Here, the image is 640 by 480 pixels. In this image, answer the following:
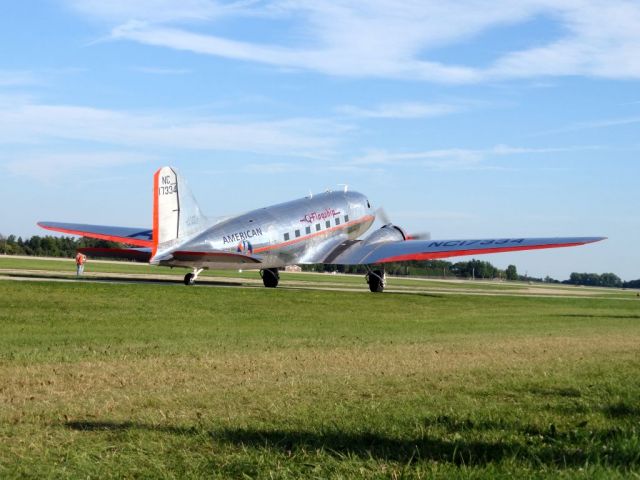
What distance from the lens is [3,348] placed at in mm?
20344

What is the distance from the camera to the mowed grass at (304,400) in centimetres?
884

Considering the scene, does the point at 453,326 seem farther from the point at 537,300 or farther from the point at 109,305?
the point at 537,300

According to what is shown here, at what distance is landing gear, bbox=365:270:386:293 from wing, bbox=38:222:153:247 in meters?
13.3

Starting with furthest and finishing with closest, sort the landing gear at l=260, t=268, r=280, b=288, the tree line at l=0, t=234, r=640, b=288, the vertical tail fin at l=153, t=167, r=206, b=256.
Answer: the tree line at l=0, t=234, r=640, b=288
the landing gear at l=260, t=268, r=280, b=288
the vertical tail fin at l=153, t=167, r=206, b=256

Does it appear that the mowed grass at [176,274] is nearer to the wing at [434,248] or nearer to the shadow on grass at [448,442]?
the wing at [434,248]

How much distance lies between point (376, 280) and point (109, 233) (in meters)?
16.0

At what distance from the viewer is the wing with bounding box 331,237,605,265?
4938 cm

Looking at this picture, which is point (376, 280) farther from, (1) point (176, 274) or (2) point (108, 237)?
(1) point (176, 274)

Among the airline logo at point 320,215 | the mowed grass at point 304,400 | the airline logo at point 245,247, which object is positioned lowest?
the mowed grass at point 304,400

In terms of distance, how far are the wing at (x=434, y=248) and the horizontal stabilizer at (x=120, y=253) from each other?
45.3ft

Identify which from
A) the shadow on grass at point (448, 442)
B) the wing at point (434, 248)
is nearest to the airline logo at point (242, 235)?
the wing at point (434, 248)

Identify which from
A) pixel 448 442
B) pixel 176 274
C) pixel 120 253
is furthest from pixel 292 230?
pixel 448 442

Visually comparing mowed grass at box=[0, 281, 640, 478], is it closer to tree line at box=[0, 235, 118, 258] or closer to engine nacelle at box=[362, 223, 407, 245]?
engine nacelle at box=[362, 223, 407, 245]

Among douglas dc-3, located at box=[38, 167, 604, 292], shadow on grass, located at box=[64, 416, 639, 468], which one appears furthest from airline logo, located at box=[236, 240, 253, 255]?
shadow on grass, located at box=[64, 416, 639, 468]
